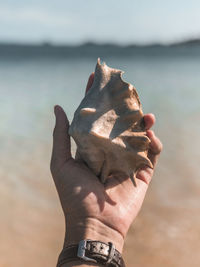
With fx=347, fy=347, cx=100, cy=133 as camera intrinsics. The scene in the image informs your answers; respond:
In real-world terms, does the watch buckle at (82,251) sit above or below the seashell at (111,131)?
below

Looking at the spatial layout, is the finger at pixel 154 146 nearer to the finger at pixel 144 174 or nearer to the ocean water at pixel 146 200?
the finger at pixel 144 174

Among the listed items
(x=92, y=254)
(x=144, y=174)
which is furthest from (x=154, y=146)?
(x=92, y=254)

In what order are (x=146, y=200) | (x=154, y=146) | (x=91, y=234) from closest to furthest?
(x=91, y=234) → (x=154, y=146) → (x=146, y=200)

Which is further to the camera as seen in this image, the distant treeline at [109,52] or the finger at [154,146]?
the distant treeline at [109,52]

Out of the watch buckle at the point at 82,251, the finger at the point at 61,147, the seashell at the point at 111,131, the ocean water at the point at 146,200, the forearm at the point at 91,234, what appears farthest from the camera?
the ocean water at the point at 146,200

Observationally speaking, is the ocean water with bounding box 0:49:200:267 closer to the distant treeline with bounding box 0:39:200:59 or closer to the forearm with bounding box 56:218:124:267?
the forearm with bounding box 56:218:124:267

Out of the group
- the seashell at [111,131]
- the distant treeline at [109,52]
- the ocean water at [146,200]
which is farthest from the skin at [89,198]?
the distant treeline at [109,52]

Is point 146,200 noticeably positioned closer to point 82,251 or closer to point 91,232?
point 91,232

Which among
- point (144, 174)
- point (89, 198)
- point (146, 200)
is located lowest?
point (89, 198)
